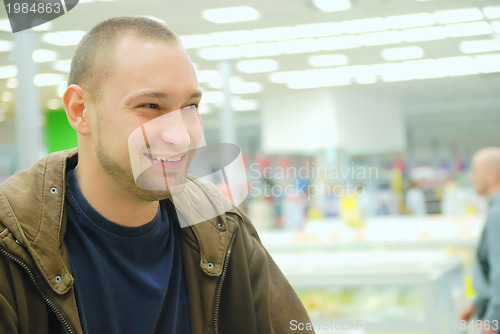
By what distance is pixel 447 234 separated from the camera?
3.61m

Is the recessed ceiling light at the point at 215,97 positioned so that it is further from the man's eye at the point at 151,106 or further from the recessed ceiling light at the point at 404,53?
the man's eye at the point at 151,106

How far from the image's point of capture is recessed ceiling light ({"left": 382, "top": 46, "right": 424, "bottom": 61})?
65.5 inches

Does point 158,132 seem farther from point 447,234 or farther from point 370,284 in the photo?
point 447,234

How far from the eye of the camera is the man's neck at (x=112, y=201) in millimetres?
931

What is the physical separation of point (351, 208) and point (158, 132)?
119 inches

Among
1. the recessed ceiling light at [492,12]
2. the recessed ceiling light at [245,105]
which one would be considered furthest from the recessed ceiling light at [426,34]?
the recessed ceiling light at [245,105]

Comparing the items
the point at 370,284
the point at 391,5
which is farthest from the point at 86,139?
the point at 370,284

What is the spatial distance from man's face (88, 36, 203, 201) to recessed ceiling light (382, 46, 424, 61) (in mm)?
894

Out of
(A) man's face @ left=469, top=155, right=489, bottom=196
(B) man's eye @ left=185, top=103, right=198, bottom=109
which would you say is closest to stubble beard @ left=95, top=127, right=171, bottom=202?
(B) man's eye @ left=185, top=103, right=198, bottom=109

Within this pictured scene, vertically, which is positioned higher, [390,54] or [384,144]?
[390,54]

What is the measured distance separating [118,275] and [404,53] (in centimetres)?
110

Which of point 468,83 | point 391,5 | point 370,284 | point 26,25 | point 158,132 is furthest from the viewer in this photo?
point 370,284

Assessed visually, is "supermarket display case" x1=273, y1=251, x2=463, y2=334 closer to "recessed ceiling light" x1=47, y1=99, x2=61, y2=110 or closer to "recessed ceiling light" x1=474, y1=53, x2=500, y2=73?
"recessed ceiling light" x1=474, y1=53, x2=500, y2=73

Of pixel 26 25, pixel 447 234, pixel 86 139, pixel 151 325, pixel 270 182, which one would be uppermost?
pixel 26 25
